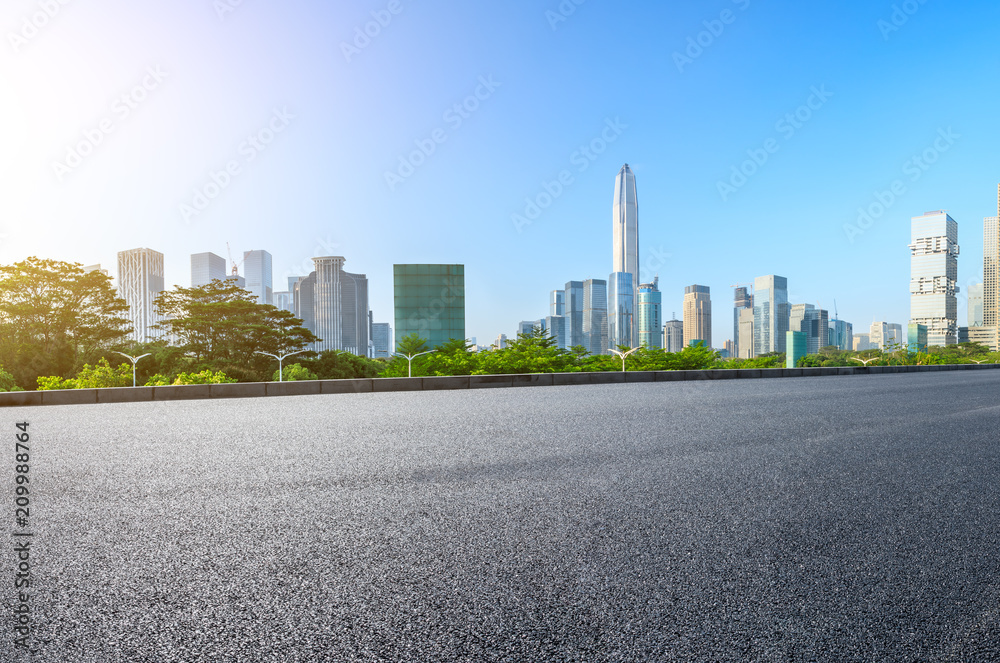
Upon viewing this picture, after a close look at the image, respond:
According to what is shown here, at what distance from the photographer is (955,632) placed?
2215 millimetres

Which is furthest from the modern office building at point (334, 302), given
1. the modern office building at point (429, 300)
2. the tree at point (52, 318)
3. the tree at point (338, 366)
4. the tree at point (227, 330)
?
the tree at point (52, 318)

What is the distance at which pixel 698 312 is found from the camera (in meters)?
150

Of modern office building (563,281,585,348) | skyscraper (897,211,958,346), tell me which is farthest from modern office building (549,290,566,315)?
skyscraper (897,211,958,346)

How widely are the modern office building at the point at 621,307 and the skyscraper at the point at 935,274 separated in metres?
56.2

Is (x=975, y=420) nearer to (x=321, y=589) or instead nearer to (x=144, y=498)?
(x=321, y=589)

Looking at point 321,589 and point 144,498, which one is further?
point 144,498

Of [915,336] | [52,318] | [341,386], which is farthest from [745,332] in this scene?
[341,386]

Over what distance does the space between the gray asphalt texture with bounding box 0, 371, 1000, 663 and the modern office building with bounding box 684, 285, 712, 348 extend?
149044mm

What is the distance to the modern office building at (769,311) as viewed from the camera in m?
118

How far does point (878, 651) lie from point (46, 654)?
309cm

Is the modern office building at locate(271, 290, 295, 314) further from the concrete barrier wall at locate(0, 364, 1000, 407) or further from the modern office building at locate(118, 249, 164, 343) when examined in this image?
the concrete barrier wall at locate(0, 364, 1000, 407)

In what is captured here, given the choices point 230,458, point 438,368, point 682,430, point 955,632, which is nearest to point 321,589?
point 955,632

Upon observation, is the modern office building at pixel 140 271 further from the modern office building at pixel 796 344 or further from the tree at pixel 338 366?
the modern office building at pixel 796 344

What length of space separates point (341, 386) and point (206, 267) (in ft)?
410
